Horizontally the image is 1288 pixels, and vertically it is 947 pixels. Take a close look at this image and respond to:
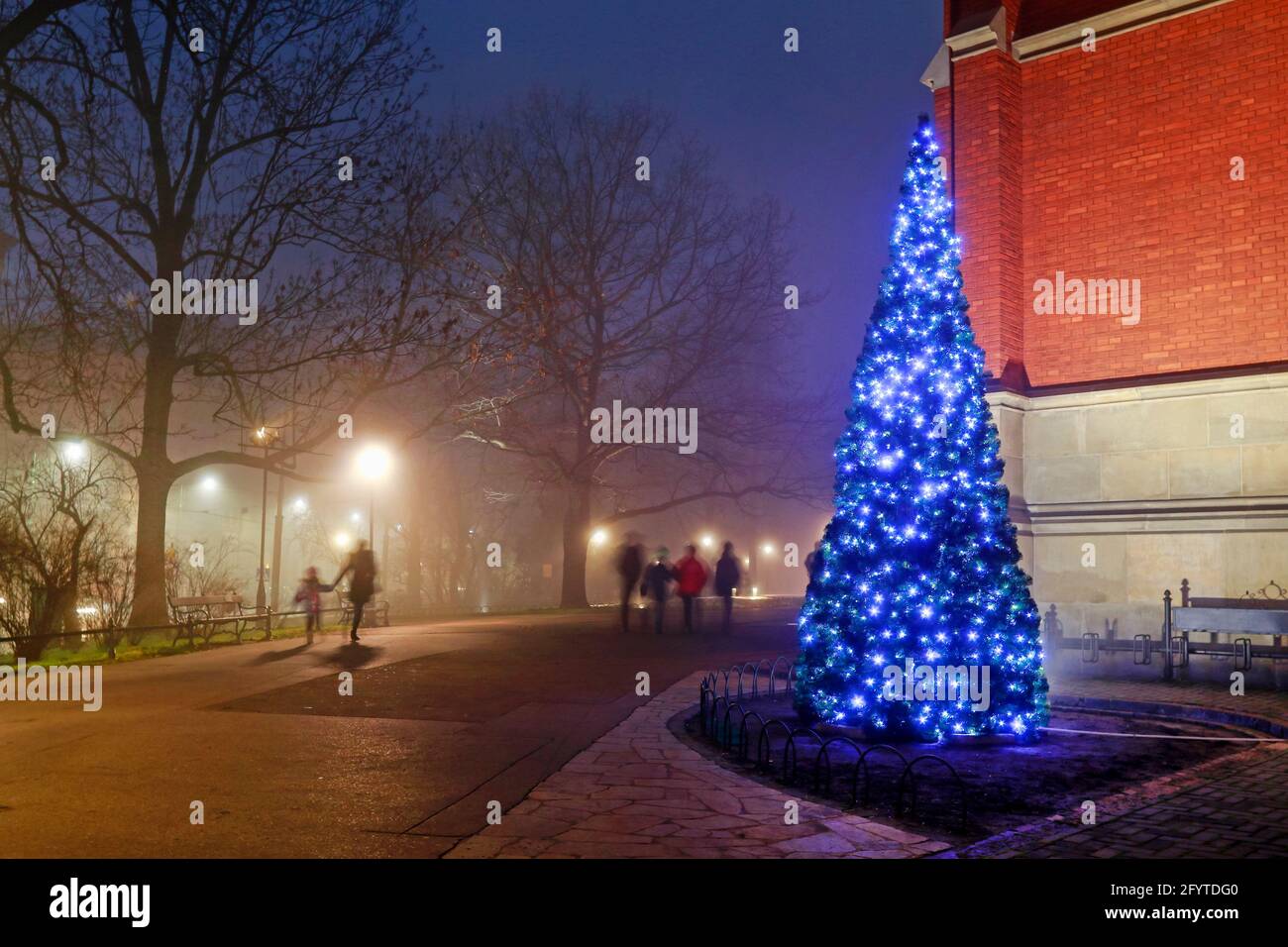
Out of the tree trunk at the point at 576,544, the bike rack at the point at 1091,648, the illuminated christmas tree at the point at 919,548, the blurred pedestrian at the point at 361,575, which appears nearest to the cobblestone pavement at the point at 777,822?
the illuminated christmas tree at the point at 919,548

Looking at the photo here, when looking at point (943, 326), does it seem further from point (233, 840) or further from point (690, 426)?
point (690, 426)

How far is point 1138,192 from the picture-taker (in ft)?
55.7

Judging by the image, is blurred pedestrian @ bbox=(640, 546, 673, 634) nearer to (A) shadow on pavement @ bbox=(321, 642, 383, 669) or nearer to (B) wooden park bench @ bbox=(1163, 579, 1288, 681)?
(A) shadow on pavement @ bbox=(321, 642, 383, 669)

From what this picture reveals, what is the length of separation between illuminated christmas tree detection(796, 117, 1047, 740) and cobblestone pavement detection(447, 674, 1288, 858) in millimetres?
1828

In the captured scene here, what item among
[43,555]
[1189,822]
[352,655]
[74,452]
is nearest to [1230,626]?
[1189,822]

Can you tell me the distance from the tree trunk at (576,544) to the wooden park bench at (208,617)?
13109 millimetres

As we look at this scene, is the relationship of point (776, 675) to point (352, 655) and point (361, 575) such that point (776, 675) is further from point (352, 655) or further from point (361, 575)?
point (361, 575)

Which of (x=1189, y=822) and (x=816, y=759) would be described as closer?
(x=1189, y=822)

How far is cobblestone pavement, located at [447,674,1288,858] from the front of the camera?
564 cm

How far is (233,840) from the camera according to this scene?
5.80 meters

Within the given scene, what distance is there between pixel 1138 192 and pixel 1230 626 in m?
7.25

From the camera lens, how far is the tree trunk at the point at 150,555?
18109 mm
